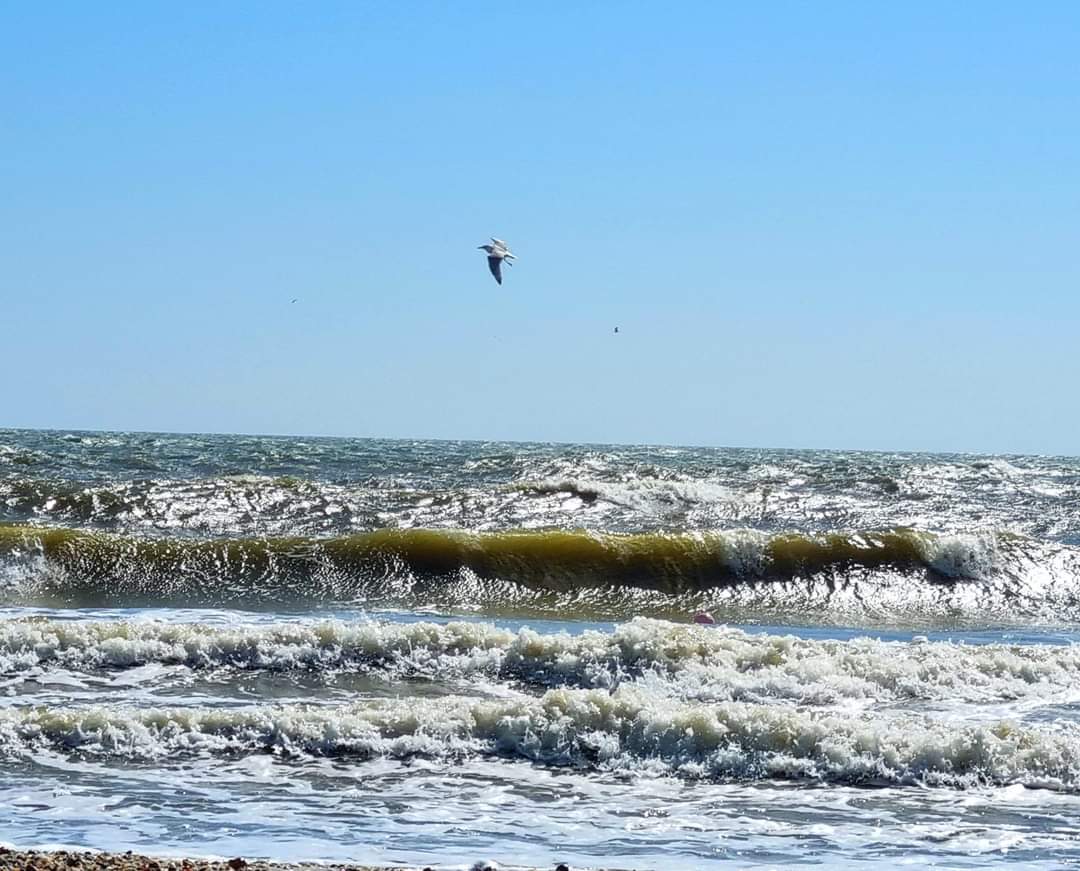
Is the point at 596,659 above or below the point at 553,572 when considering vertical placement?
below

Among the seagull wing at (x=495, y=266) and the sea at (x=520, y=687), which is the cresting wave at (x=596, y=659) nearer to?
the sea at (x=520, y=687)

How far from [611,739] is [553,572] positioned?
961cm

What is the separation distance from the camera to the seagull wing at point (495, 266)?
1307 centimetres

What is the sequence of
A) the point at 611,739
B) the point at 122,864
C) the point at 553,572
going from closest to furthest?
the point at 122,864, the point at 611,739, the point at 553,572

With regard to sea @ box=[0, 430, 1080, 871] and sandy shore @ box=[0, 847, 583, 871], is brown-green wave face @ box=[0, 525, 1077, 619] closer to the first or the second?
sea @ box=[0, 430, 1080, 871]

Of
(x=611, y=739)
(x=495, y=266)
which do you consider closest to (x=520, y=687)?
(x=611, y=739)

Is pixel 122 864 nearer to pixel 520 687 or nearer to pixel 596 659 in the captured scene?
pixel 520 687

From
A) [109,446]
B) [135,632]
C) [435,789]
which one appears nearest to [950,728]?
[435,789]

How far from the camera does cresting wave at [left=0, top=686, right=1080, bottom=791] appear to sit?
26.6 ft

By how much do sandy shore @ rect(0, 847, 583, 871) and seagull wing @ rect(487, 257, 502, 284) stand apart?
311 inches

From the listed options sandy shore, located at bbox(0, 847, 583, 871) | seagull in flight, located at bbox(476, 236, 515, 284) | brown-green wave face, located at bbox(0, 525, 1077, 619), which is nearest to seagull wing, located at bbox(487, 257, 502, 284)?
seagull in flight, located at bbox(476, 236, 515, 284)

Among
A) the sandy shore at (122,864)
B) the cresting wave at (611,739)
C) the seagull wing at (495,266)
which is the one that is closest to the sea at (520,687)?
the cresting wave at (611,739)

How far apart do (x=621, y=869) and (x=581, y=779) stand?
1.87 m

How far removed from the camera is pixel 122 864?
5609mm
